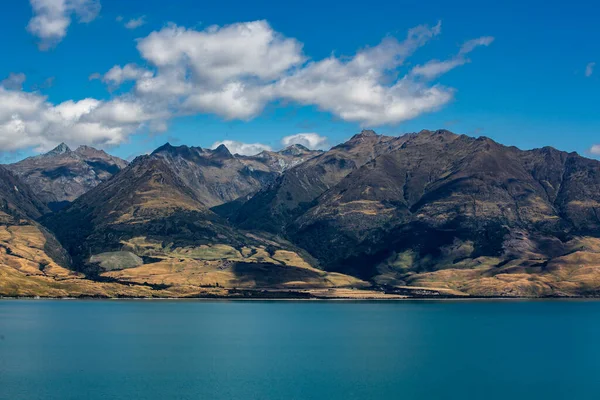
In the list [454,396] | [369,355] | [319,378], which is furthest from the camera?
[369,355]

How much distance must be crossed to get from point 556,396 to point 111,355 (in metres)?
115

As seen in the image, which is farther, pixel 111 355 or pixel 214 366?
pixel 111 355

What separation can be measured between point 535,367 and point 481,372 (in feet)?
60.7

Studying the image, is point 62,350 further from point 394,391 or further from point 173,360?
point 394,391

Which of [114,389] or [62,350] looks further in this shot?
[62,350]

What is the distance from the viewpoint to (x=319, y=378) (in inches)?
6038

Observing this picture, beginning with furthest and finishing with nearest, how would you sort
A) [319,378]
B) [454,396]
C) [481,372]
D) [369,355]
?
[369,355], [481,372], [319,378], [454,396]

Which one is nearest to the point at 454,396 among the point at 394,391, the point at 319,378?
the point at 394,391

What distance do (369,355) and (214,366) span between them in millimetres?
46903

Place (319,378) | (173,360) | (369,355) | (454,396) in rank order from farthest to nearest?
1. (369,355)
2. (173,360)
3. (319,378)
4. (454,396)

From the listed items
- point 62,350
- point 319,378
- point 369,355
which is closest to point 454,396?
point 319,378

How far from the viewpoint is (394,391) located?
456 feet

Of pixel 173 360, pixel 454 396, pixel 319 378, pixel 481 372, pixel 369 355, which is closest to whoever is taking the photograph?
pixel 454 396

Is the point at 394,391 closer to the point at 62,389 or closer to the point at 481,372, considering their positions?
the point at 481,372
